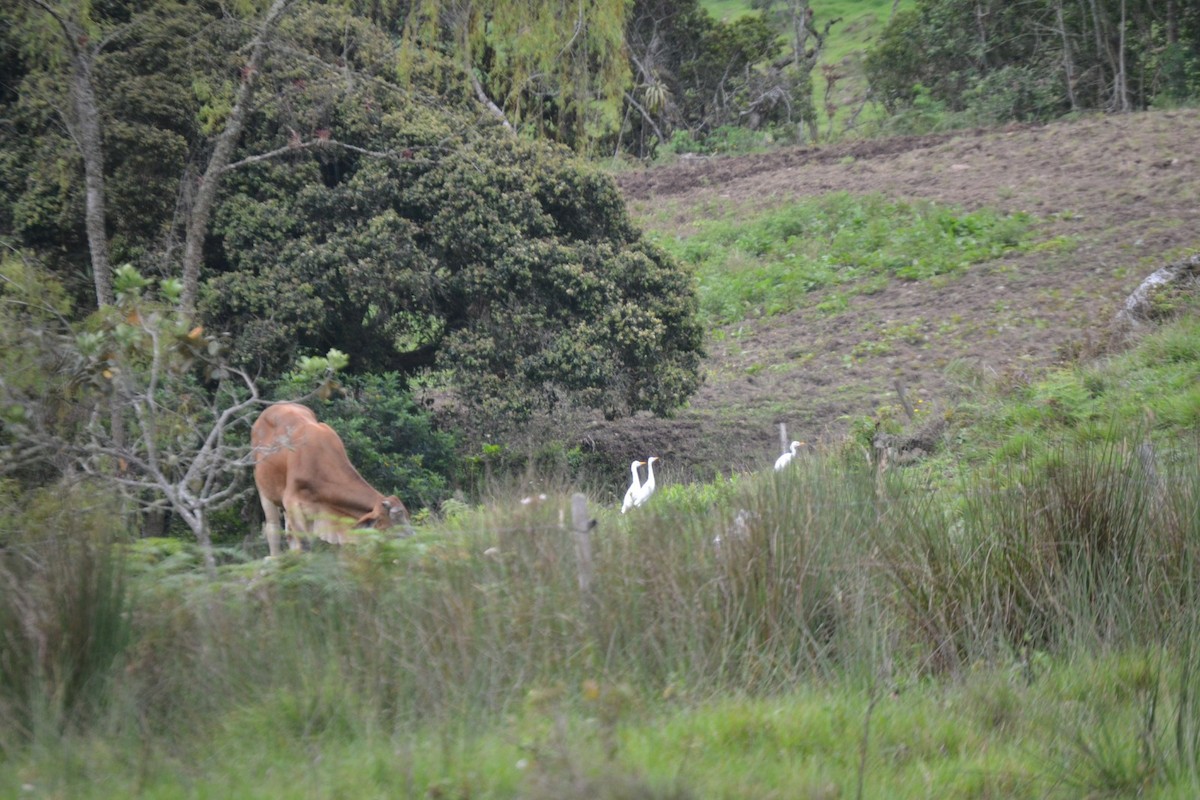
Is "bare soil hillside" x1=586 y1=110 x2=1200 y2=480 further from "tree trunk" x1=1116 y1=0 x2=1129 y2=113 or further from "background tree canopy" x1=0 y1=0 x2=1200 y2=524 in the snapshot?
"tree trunk" x1=1116 y1=0 x2=1129 y2=113

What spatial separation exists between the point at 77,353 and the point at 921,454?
746cm

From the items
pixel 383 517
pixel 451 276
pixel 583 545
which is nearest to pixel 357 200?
pixel 451 276

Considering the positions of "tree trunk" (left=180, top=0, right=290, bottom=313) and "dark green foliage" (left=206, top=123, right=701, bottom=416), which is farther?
"dark green foliage" (left=206, top=123, right=701, bottom=416)

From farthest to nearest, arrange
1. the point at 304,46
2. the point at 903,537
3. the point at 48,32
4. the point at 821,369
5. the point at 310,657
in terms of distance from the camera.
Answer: the point at 821,369 → the point at 304,46 → the point at 48,32 → the point at 903,537 → the point at 310,657

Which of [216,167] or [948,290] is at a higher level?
[216,167]

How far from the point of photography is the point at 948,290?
63.7 ft

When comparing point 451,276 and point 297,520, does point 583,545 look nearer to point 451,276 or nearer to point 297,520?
point 297,520

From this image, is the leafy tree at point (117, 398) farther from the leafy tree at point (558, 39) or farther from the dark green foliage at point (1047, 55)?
the dark green foliage at point (1047, 55)

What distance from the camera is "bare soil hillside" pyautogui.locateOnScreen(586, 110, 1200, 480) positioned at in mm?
15070

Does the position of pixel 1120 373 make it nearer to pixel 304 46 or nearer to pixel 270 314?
pixel 270 314

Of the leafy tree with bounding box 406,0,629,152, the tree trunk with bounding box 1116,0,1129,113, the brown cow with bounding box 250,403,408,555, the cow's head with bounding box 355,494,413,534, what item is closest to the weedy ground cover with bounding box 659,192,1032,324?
the tree trunk with bounding box 1116,0,1129,113

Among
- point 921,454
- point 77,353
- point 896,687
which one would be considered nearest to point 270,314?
point 77,353

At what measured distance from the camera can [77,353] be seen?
7742 millimetres

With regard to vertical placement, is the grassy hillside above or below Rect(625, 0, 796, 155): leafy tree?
below
